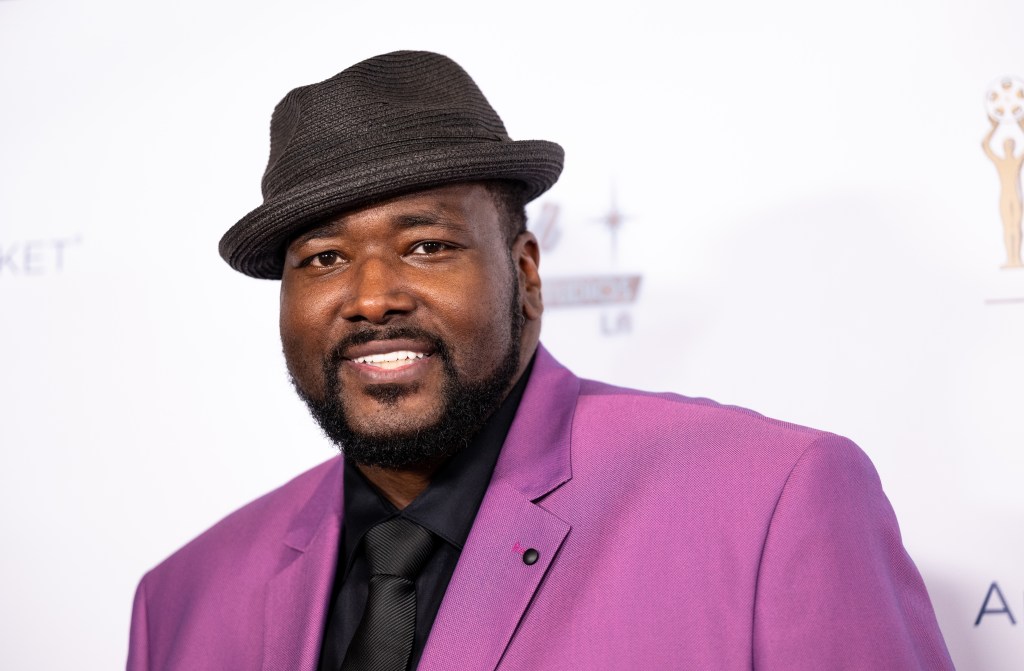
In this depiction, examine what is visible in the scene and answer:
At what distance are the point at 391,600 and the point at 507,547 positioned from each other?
0.24 metres

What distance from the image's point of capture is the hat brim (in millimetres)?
1803

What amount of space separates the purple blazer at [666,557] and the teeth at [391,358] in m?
0.24

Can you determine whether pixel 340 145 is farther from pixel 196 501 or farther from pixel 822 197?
pixel 196 501

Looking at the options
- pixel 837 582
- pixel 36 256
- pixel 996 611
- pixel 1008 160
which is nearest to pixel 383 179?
pixel 837 582

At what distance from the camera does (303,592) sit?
2082 mm

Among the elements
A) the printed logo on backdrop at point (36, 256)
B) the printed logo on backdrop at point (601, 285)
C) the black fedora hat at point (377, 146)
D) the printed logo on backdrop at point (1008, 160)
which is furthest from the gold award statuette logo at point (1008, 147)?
the printed logo on backdrop at point (36, 256)

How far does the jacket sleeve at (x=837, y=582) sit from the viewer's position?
5.12 ft

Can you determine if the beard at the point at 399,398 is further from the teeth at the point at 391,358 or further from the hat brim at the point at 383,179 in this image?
the hat brim at the point at 383,179

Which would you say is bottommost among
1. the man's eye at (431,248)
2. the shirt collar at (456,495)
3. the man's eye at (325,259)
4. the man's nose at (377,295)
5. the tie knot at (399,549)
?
the tie knot at (399,549)

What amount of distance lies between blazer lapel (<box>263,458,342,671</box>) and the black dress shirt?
3cm

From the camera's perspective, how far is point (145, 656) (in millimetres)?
2352

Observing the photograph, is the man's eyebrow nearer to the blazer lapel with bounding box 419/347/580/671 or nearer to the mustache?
the mustache

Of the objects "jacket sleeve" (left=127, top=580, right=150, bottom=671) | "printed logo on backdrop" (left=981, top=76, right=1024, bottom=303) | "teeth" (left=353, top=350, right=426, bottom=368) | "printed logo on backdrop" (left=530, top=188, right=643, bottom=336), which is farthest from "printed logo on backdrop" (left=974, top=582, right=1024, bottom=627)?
"jacket sleeve" (left=127, top=580, right=150, bottom=671)

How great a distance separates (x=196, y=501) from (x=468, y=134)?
155cm
